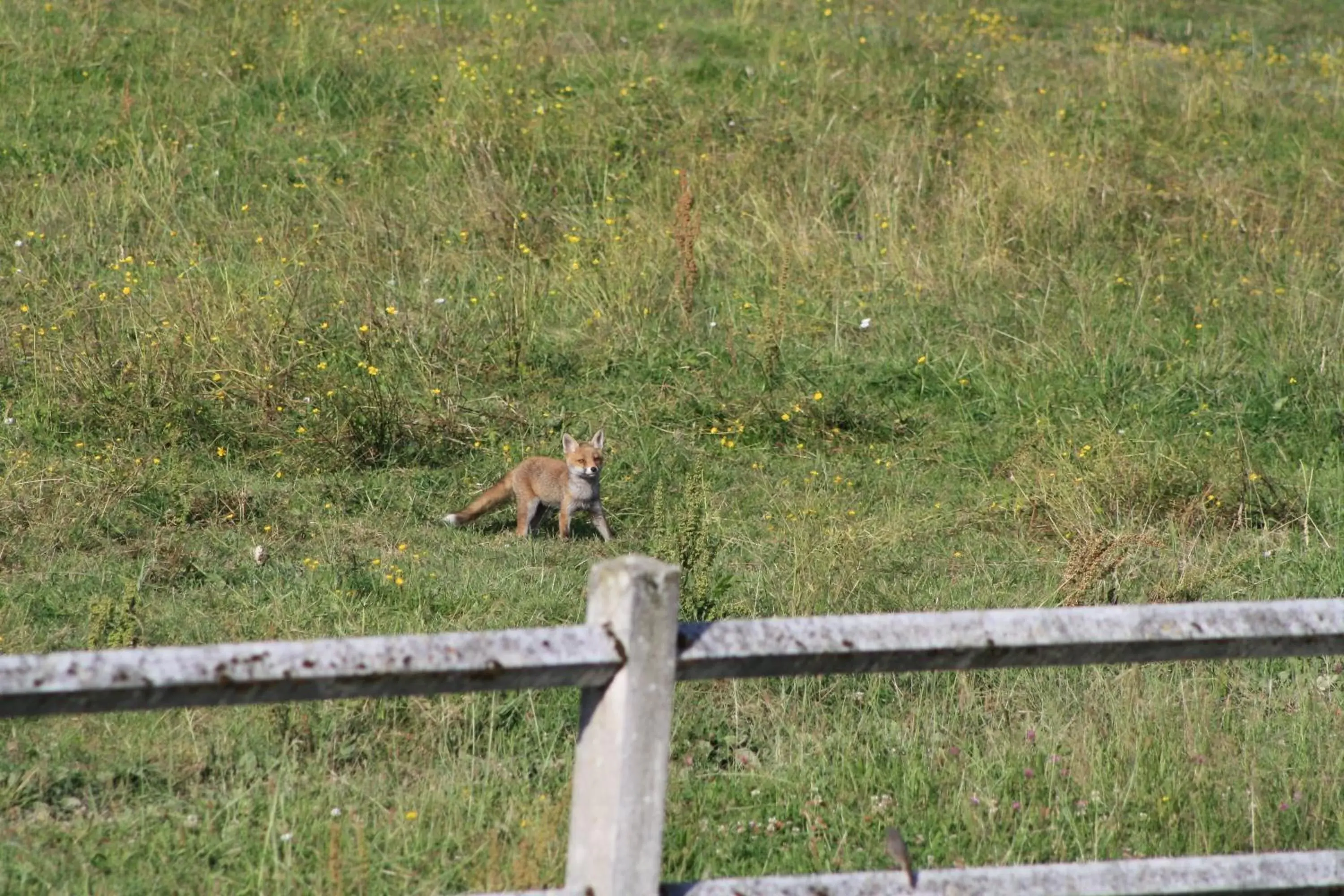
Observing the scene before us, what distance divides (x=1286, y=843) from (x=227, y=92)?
10927 millimetres

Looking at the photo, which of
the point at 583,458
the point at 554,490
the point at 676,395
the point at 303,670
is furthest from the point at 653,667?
the point at 676,395

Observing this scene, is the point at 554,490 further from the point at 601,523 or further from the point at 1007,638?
the point at 1007,638

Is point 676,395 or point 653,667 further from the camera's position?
point 676,395

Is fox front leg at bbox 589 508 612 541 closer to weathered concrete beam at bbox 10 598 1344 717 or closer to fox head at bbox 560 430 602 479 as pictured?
fox head at bbox 560 430 602 479

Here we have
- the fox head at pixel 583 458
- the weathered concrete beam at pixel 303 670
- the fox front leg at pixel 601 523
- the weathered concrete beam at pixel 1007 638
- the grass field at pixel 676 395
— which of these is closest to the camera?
the weathered concrete beam at pixel 303 670

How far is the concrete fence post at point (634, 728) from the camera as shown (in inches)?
117

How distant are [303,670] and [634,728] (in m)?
0.62

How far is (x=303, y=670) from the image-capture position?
286 cm

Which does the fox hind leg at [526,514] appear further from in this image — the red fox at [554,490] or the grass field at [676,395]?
the grass field at [676,395]

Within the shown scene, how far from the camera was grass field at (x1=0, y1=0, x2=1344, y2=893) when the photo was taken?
485cm

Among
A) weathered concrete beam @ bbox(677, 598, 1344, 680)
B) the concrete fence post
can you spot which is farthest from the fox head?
the concrete fence post

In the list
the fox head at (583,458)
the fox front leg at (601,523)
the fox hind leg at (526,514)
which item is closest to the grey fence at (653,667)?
the fox head at (583,458)

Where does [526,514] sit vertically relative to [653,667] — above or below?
below

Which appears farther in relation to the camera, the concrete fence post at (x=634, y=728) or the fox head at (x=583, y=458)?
the fox head at (x=583, y=458)
